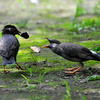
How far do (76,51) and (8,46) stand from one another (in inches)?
56.2

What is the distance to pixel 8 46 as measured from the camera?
15.0ft

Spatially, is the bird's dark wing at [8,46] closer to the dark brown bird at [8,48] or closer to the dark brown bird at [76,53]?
the dark brown bird at [8,48]

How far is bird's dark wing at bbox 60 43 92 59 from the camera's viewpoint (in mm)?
4520

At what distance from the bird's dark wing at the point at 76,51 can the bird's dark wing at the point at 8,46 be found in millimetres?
1043

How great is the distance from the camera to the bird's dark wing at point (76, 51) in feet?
14.8

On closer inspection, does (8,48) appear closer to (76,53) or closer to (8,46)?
(8,46)

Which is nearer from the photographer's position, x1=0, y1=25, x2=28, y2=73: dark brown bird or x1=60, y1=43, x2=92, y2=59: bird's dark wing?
x1=0, y1=25, x2=28, y2=73: dark brown bird

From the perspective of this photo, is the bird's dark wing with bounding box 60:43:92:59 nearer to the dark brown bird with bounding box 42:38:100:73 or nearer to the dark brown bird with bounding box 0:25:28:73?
the dark brown bird with bounding box 42:38:100:73

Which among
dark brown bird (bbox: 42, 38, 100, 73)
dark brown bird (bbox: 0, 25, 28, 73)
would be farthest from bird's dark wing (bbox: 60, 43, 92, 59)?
dark brown bird (bbox: 0, 25, 28, 73)

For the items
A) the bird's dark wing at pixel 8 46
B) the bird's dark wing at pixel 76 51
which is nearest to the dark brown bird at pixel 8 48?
the bird's dark wing at pixel 8 46

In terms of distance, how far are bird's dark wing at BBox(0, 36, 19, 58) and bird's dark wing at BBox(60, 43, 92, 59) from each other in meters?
1.04

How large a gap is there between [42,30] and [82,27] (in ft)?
5.21

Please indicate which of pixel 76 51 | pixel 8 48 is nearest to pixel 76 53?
pixel 76 51

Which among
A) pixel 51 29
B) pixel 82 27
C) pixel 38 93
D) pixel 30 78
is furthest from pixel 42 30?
pixel 38 93
